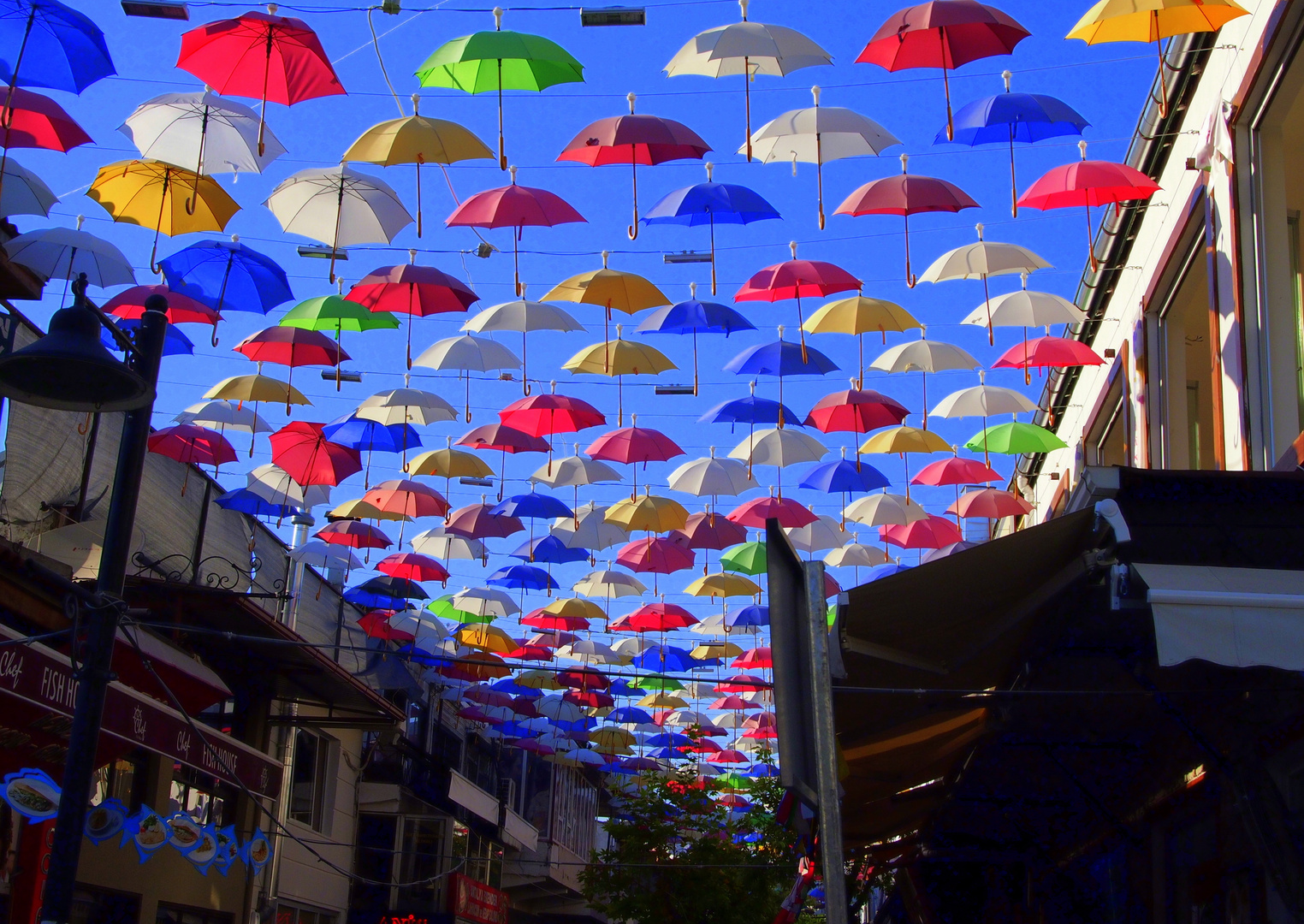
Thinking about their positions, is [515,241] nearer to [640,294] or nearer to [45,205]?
[640,294]

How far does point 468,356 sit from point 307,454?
10.4 ft

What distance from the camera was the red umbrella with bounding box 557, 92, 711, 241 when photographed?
447 inches

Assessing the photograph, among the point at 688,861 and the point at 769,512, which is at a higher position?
the point at 769,512

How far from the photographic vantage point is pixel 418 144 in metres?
11.1

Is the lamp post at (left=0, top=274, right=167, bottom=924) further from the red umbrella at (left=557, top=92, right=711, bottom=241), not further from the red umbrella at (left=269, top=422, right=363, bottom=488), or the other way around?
the red umbrella at (left=269, top=422, right=363, bottom=488)

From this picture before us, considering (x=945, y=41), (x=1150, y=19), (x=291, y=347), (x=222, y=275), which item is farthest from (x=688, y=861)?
(x=1150, y=19)

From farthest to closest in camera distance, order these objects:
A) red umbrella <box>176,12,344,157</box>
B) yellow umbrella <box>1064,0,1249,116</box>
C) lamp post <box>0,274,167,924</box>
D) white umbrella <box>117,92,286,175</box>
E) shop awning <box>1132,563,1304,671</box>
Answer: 1. white umbrella <box>117,92,286,175</box>
2. red umbrella <box>176,12,344,157</box>
3. yellow umbrella <box>1064,0,1249,116</box>
4. lamp post <box>0,274,167,924</box>
5. shop awning <box>1132,563,1304,671</box>

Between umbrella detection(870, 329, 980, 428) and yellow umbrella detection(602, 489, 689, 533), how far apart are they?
4.09m

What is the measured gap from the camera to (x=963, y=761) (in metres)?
11.3

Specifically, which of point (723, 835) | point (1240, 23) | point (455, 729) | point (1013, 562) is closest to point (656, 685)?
point (723, 835)

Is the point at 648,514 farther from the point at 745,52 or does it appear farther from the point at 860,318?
the point at 745,52

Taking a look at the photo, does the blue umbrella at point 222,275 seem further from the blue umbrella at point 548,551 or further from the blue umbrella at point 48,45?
the blue umbrella at point 548,551

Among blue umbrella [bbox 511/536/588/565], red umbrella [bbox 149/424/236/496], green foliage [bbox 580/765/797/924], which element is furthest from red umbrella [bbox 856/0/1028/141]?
green foliage [bbox 580/765/797/924]

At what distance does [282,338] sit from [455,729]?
82.0 feet
